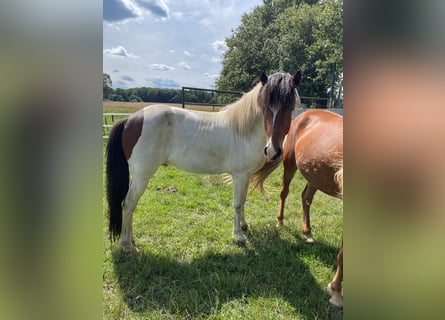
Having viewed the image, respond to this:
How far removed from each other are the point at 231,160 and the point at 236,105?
0.51 m

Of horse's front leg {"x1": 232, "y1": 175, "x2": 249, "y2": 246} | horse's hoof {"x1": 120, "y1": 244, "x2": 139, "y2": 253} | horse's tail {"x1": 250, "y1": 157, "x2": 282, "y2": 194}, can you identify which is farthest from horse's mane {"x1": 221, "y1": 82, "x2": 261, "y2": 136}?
horse's hoof {"x1": 120, "y1": 244, "x2": 139, "y2": 253}

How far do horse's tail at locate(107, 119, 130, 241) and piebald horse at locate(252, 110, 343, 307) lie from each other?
1.36 m

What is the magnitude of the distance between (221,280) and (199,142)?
3.72 feet

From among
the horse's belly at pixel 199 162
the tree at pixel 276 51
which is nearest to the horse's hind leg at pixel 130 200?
the horse's belly at pixel 199 162

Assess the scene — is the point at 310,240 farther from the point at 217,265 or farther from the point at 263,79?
the point at 263,79

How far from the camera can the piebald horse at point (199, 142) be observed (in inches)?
75.6

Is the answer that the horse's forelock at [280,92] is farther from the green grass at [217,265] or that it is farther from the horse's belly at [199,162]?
the green grass at [217,265]

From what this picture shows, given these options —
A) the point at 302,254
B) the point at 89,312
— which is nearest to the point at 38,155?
the point at 89,312

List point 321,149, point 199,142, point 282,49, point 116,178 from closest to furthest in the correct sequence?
point 321,149, point 116,178, point 199,142, point 282,49

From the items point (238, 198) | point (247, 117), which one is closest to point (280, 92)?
point (247, 117)

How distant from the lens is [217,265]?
1996 millimetres

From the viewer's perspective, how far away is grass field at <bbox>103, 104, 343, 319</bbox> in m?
1.55

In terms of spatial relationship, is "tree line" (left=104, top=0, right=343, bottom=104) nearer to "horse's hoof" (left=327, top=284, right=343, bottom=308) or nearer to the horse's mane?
the horse's mane

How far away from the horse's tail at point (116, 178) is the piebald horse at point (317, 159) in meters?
1.36
